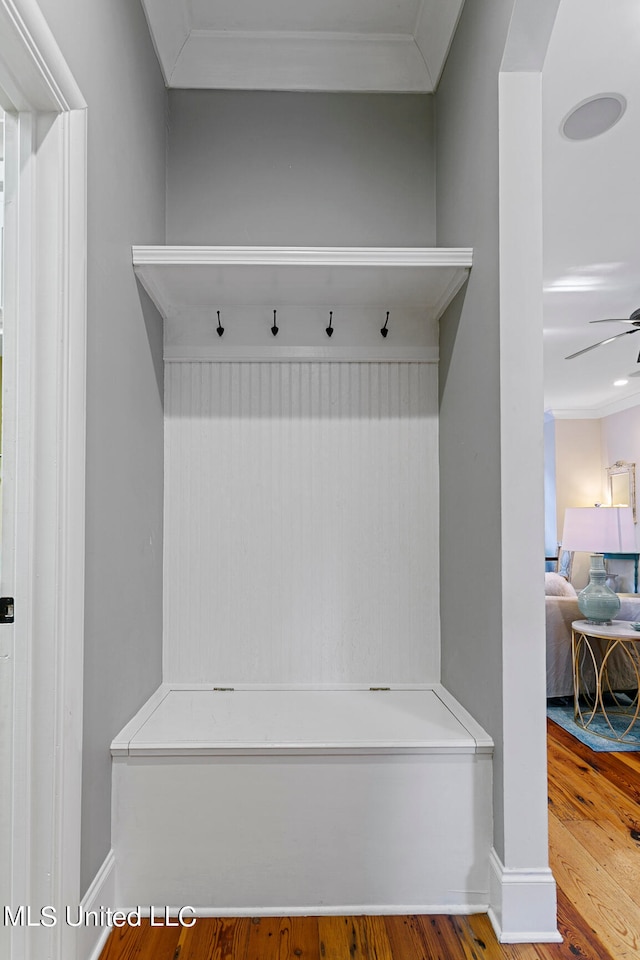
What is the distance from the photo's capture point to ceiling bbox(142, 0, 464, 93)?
7.14 feet

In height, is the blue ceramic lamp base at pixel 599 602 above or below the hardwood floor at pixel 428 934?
above

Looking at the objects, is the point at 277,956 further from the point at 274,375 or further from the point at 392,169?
the point at 392,169

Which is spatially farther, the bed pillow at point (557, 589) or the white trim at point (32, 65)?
the bed pillow at point (557, 589)

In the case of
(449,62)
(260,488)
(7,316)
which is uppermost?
(449,62)

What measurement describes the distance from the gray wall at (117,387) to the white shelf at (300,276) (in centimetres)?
12

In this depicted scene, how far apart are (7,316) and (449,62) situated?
1.77 meters

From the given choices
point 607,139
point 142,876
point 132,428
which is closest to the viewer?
point 142,876

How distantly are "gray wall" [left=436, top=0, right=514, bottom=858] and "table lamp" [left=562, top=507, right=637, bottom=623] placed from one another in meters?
1.45

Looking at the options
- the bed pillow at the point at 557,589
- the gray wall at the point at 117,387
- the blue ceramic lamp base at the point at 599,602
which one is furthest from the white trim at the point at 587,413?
the gray wall at the point at 117,387

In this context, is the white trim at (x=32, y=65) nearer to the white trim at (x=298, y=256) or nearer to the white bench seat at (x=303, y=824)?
the white trim at (x=298, y=256)

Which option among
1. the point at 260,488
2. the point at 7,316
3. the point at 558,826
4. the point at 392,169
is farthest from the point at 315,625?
the point at 392,169

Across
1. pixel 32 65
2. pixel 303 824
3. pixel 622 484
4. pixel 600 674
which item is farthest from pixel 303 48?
pixel 622 484

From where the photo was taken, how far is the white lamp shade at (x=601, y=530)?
329 centimetres

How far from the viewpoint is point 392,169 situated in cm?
235
